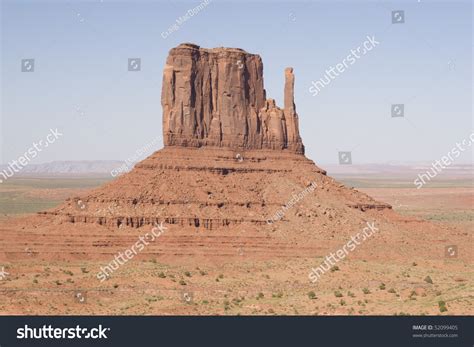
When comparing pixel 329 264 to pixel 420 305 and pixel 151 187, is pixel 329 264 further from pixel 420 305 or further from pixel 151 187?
pixel 420 305

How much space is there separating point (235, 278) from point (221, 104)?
2894 centimetres

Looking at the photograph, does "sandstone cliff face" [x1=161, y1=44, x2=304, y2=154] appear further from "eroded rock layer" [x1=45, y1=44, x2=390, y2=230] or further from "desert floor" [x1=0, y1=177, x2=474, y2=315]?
"desert floor" [x1=0, y1=177, x2=474, y2=315]

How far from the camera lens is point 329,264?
286 ft

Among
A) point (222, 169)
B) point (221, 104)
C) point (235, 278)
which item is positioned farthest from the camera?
point (221, 104)

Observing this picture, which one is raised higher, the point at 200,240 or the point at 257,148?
the point at 257,148

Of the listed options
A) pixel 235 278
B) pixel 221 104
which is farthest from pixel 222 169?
pixel 235 278

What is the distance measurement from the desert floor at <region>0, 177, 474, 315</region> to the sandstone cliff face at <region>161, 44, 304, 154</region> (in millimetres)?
14523

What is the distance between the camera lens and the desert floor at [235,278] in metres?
63.1

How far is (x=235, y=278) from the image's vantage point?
271 ft

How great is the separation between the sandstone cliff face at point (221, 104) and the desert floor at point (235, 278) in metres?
14.5

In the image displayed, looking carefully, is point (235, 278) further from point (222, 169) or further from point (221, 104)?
point (221, 104)
